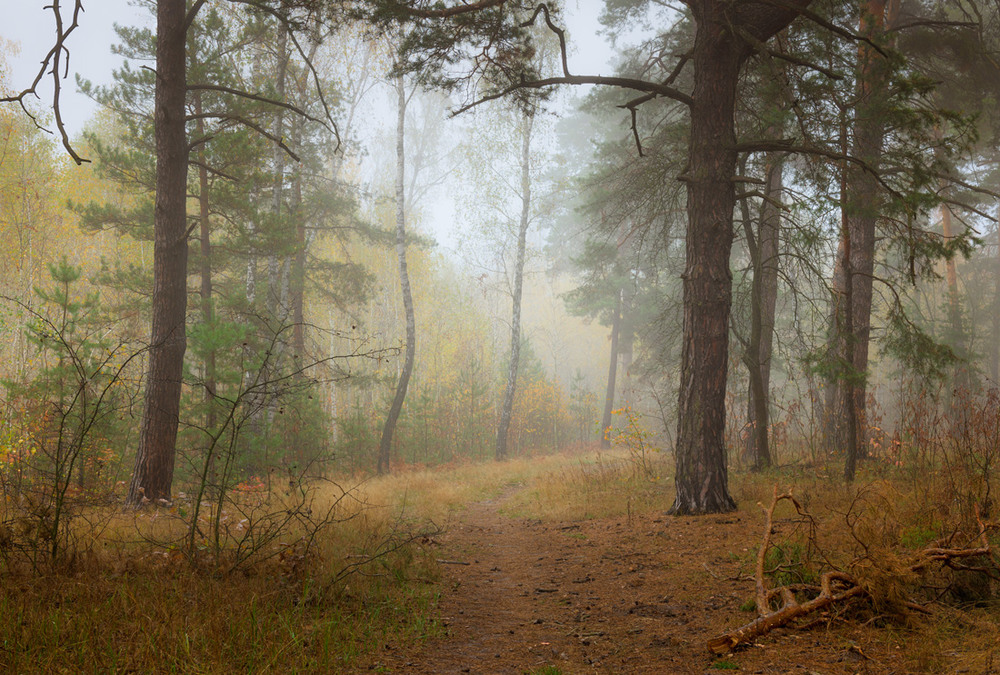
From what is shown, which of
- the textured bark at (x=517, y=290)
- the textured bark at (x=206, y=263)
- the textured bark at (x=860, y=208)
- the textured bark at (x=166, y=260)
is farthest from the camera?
the textured bark at (x=517, y=290)

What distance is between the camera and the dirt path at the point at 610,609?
2.99 metres

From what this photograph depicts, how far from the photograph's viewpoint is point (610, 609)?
4.22 m

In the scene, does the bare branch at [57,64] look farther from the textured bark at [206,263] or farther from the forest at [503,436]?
the textured bark at [206,263]

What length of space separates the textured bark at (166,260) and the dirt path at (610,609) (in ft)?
13.1

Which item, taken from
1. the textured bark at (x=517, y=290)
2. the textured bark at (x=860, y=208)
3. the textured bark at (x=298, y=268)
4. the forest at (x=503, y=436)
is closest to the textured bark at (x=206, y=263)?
the forest at (x=503, y=436)

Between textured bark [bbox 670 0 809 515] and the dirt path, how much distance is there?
1.88 ft

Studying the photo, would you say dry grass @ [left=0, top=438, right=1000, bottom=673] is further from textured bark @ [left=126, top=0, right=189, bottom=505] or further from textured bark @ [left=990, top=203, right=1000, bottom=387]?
textured bark @ [left=990, top=203, right=1000, bottom=387]

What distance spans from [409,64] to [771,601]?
6535 millimetres

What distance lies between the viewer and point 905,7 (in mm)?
11781

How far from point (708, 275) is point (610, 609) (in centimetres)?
412

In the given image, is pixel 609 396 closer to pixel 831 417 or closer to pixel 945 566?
pixel 831 417

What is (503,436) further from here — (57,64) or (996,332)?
(996,332)

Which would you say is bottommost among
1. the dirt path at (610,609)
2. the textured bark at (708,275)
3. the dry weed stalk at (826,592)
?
the dirt path at (610,609)

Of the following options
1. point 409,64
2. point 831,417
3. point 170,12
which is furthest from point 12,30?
point 831,417
